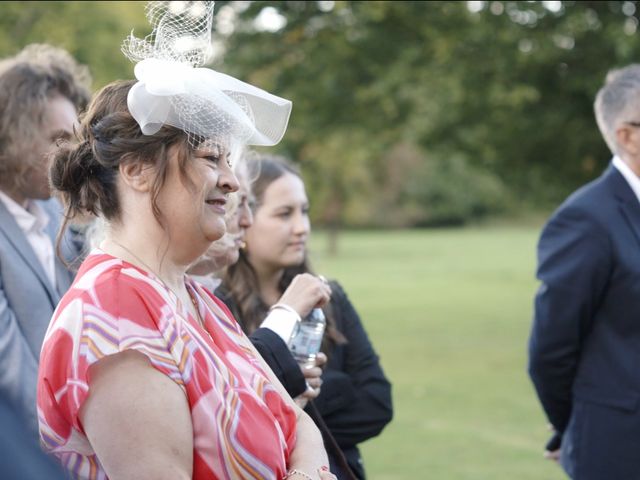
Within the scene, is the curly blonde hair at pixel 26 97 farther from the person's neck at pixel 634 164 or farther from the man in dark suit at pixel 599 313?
the person's neck at pixel 634 164

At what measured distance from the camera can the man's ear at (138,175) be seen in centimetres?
231

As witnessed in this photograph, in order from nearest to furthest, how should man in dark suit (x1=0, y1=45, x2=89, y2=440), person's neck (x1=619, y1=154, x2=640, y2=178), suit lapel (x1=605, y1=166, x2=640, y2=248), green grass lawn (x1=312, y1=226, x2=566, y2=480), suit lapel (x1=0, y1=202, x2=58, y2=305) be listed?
1. man in dark suit (x1=0, y1=45, x2=89, y2=440)
2. suit lapel (x1=0, y1=202, x2=58, y2=305)
3. suit lapel (x1=605, y1=166, x2=640, y2=248)
4. person's neck (x1=619, y1=154, x2=640, y2=178)
5. green grass lawn (x1=312, y1=226, x2=566, y2=480)

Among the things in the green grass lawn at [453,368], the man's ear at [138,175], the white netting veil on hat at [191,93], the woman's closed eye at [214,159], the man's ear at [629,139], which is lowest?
the green grass lawn at [453,368]

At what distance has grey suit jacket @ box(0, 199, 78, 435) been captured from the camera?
3234mm

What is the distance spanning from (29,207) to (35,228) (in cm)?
11

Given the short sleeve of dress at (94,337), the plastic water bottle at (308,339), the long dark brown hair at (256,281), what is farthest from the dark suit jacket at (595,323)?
the short sleeve of dress at (94,337)

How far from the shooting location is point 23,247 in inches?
140

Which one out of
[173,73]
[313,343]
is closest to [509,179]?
[313,343]

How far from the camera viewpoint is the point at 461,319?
65.6ft

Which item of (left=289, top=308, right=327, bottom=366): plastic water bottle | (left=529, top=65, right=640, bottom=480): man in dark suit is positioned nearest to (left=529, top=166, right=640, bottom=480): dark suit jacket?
(left=529, top=65, right=640, bottom=480): man in dark suit

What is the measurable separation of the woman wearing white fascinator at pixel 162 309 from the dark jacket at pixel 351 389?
948mm

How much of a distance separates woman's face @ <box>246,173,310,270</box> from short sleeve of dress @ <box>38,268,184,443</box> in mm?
1701

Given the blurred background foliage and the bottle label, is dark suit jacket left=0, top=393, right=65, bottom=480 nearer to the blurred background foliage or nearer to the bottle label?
the bottle label

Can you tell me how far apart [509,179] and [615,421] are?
1061 cm
